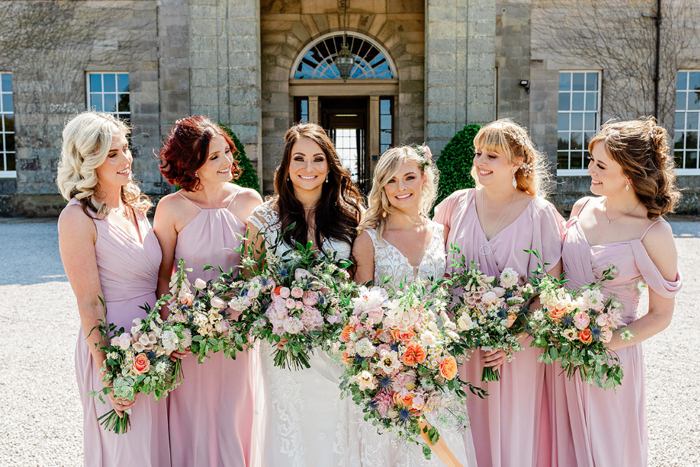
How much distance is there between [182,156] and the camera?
110 inches

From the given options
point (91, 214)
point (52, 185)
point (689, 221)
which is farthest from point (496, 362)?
point (52, 185)

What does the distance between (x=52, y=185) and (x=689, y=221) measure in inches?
683

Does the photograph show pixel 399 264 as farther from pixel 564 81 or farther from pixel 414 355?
pixel 564 81

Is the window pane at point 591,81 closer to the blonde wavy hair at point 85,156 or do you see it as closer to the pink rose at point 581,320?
the pink rose at point 581,320

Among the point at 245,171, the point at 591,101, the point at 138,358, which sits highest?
the point at 591,101

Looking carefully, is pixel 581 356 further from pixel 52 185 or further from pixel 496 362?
pixel 52 185

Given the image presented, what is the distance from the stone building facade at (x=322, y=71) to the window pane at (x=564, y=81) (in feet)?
0.24

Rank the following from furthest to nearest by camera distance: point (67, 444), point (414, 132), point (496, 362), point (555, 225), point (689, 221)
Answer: point (689, 221) < point (414, 132) < point (67, 444) < point (555, 225) < point (496, 362)

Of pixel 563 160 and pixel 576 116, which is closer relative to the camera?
pixel 576 116

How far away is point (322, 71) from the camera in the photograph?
40.1 feet

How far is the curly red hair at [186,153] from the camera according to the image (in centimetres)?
280

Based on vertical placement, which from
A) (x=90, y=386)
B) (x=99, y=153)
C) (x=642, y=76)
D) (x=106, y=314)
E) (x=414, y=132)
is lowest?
(x=90, y=386)

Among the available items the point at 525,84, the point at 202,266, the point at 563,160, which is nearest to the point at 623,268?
the point at 202,266

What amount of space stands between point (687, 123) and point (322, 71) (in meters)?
10.9
